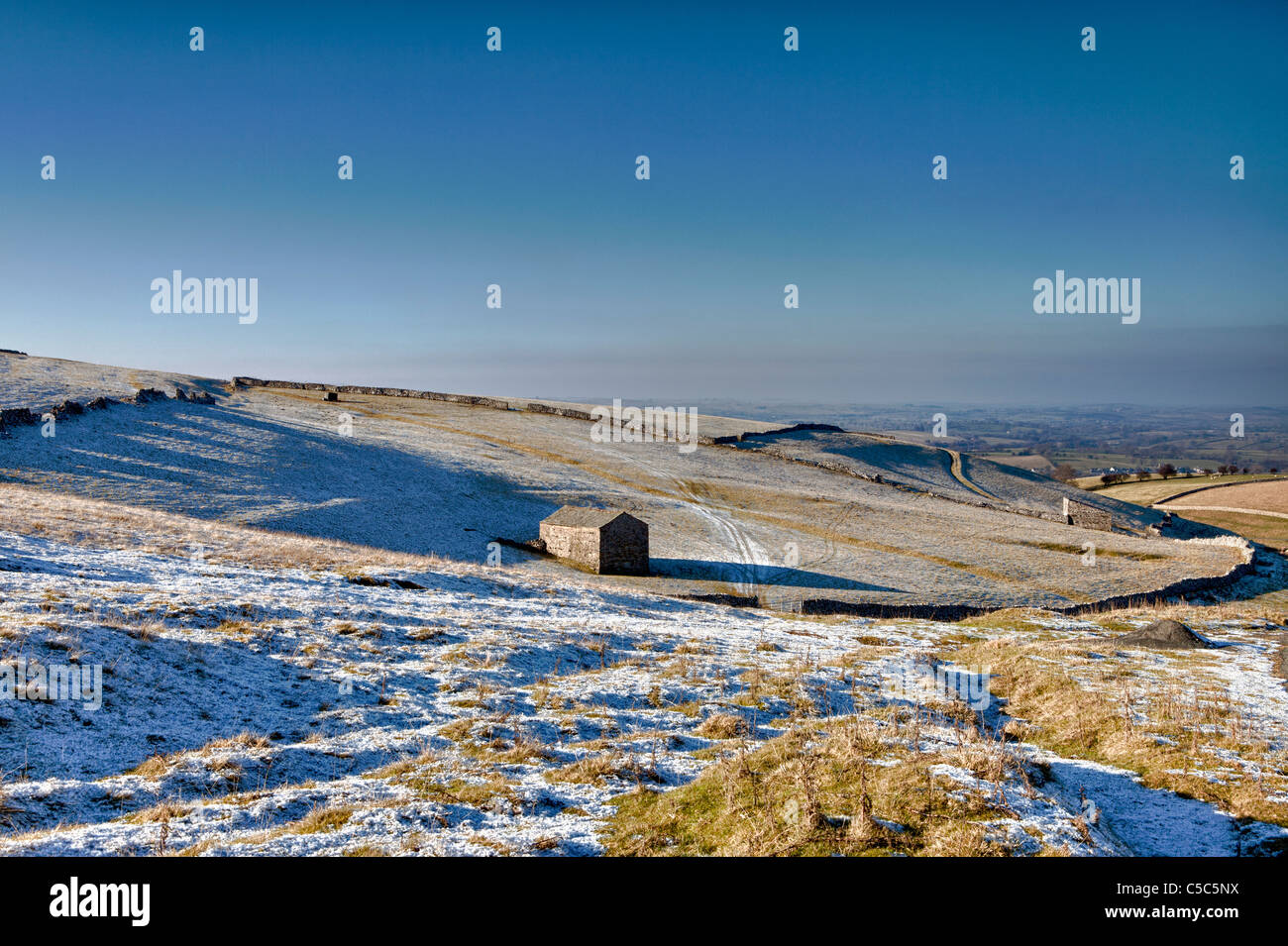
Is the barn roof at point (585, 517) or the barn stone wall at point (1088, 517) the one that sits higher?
the barn roof at point (585, 517)

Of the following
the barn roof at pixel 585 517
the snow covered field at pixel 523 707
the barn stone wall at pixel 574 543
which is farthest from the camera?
the barn roof at pixel 585 517

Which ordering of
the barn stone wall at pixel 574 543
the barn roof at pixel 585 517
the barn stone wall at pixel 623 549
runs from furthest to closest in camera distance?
the barn roof at pixel 585 517 → the barn stone wall at pixel 574 543 → the barn stone wall at pixel 623 549

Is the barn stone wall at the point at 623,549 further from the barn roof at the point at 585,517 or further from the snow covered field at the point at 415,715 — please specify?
the snow covered field at the point at 415,715

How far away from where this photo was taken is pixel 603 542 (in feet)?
137

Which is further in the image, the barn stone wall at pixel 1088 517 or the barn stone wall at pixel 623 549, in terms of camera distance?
the barn stone wall at pixel 1088 517

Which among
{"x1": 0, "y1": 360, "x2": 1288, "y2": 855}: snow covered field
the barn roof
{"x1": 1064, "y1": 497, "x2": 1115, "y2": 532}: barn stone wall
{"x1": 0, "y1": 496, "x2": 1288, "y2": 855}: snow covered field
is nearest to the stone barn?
the barn roof

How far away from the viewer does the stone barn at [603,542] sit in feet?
137

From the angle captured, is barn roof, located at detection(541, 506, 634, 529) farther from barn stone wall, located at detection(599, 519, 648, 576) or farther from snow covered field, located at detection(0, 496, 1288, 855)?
snow covered field, located at detection(0, 496, 1288, 855)

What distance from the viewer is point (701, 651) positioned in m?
20.7

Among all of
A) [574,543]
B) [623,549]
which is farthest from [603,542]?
[574,543]

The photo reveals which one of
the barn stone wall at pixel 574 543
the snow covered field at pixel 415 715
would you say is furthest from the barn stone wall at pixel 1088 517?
the barn stone wall at pixel 574 543

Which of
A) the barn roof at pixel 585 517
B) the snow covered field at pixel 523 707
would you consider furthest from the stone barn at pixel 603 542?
the snow covered field at pixel 523 707

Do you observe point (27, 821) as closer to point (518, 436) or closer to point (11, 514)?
point (11, 514)
